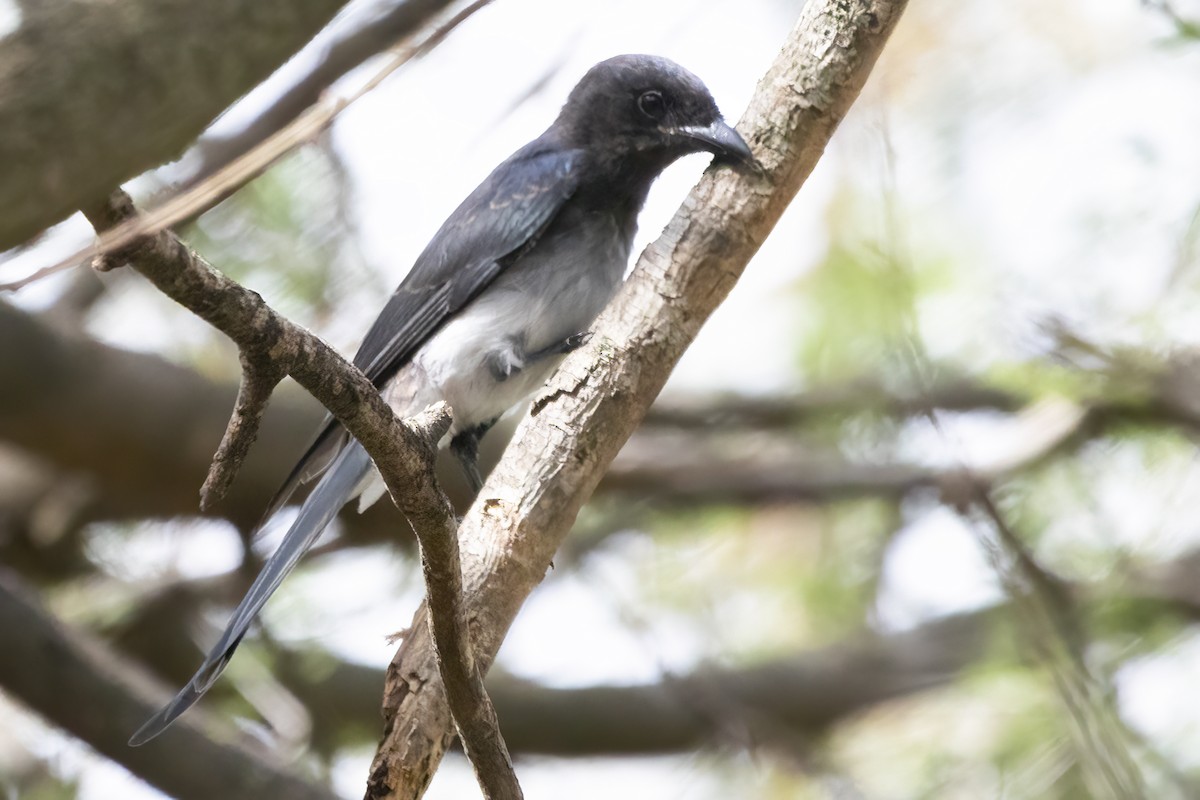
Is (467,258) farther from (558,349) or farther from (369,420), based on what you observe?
(369,420)

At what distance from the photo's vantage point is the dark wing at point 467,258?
4.11 meters

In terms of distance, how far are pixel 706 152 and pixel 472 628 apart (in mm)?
1862

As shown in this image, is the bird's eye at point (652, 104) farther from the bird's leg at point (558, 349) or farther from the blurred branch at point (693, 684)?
the blurred branch at point (693, 684)

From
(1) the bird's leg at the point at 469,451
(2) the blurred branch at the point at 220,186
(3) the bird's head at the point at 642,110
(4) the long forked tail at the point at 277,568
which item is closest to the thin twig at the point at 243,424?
(2) the blurred branch at the point at 220,186

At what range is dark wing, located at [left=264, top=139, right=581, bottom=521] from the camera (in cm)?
411

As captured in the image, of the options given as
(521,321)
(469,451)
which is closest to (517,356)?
(521,321)

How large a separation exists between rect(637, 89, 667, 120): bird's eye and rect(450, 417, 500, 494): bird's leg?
1.13 meters

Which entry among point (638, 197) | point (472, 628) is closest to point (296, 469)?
point (472, 628)

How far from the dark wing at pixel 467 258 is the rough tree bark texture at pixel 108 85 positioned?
75.6 inches

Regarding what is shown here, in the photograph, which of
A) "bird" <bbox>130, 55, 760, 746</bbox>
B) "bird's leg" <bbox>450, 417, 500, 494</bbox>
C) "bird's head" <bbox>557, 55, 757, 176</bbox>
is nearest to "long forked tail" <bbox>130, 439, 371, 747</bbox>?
"bird" <bbox>130, 55, 760, 746</bbox>

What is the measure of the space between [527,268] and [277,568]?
1.38 m

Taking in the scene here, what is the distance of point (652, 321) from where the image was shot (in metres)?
2.95

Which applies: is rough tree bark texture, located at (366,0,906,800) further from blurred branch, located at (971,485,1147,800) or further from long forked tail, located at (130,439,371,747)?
blurred branch, located at (971,485,1147,800)

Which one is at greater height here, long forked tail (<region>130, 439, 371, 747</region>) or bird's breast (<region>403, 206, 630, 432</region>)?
bird's breast (<region>403, 206, 630, 432</region>)
